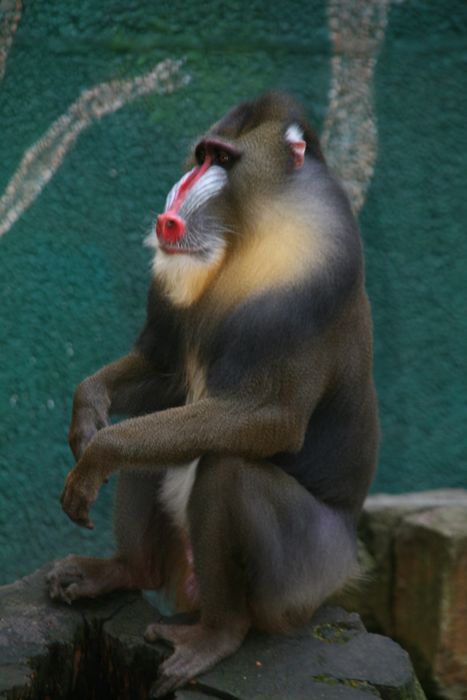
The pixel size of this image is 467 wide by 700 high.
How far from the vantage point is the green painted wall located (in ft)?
13.3

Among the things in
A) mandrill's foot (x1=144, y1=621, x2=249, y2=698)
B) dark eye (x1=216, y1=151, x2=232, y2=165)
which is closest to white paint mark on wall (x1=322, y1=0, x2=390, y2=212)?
dark eye (x1=216, y1=151, x2=232, y2=165)

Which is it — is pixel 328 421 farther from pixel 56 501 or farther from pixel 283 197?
pixel 56 501

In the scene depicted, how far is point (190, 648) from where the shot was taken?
2758mm

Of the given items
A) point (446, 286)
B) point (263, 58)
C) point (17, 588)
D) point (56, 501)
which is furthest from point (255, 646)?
point (263, 58)

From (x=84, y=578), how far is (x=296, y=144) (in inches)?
49.5

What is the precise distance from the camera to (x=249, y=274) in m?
2.77

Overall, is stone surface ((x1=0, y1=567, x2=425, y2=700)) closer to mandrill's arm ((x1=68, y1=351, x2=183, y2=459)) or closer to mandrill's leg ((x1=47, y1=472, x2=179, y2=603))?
mandrill's leg ((x1=47, y1=472, x2=179, y2=603))

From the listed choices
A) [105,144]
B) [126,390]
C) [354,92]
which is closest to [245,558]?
[126,390]

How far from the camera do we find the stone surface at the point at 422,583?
3789 millimetres

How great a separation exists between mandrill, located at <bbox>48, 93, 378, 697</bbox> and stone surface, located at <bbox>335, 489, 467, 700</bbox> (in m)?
0.88

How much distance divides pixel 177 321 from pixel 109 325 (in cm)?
108

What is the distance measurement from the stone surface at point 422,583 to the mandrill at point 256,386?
0.88m

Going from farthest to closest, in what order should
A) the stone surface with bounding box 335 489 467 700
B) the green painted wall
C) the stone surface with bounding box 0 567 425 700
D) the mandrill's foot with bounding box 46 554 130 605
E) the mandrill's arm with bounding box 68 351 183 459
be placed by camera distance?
the green painted wall → the stone surface with bounding box 335 489 467 700 → the mandrill's arm with bounding box 68 351 183 459 → the mandrill's foot with bounding box 46 554 130 605 → the stone surface with bounding box 0 567 425 700

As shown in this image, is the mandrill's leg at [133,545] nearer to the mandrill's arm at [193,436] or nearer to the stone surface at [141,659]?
the stone surface at [141,659]
